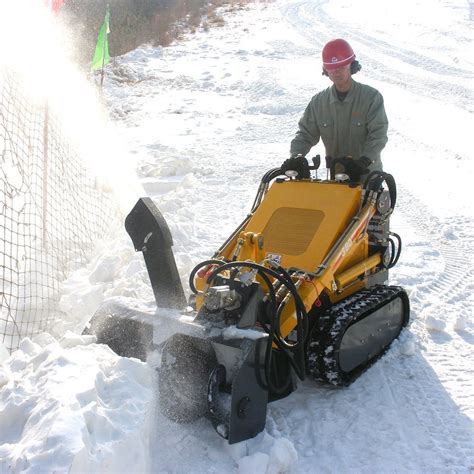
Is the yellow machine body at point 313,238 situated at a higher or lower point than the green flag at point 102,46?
lower

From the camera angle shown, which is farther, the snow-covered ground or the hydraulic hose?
the hydraulic hose

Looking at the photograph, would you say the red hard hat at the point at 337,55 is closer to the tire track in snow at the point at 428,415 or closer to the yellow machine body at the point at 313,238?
the yellow machine body at the point at 313,238

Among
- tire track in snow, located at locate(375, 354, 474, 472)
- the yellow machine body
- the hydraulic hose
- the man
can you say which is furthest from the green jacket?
the hydraulic hose

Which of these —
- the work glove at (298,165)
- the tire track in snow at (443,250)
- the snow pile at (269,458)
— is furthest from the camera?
the tire track in snow at (443,250)

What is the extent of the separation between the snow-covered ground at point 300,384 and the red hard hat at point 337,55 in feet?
6.90

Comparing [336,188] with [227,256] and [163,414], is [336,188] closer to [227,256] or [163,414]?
[227,256]

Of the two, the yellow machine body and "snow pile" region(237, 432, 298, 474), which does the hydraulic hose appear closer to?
the yellow machine body

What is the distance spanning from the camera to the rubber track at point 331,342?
3.74 meters

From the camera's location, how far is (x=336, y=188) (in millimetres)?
4586

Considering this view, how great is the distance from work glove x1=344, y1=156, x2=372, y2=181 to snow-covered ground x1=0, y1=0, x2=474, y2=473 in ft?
4.29

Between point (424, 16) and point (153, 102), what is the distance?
15.5 meters

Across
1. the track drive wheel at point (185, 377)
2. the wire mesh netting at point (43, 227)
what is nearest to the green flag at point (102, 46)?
the wire mesh netting at point (43, 227)

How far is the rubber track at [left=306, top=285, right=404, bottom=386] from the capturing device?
3.74 m

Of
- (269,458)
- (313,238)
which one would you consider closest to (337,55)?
(313,238)
